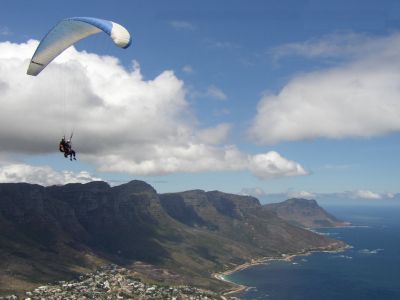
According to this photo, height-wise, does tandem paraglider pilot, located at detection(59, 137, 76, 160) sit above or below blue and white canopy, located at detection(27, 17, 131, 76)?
below

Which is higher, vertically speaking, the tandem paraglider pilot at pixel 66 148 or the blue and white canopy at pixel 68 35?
the blue and white canopy at pixel 68 35

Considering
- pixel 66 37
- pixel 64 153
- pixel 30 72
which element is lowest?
pixel 64 153

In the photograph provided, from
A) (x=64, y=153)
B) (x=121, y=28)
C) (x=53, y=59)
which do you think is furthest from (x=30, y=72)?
(x=121, y=28)

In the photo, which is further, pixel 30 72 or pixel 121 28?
pixel 30 72

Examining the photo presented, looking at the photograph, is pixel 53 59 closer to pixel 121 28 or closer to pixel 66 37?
pixel 66 37

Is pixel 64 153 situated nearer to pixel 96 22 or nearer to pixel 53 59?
pixel 53 59

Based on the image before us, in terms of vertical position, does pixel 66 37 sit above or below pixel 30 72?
above
